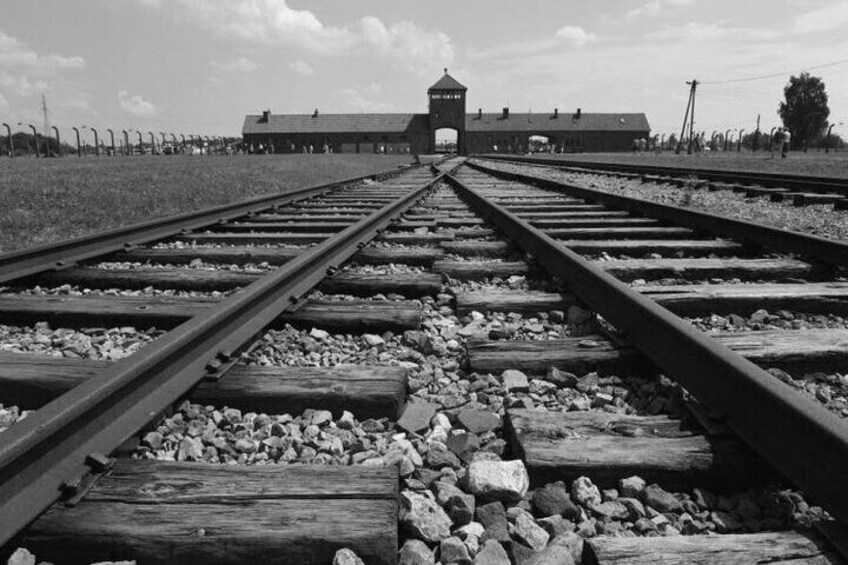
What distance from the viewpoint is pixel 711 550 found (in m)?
1.30

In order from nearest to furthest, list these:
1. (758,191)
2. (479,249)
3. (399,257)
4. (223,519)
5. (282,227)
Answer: (223,519), (399,257), (479,249), (282,227), (758,191)

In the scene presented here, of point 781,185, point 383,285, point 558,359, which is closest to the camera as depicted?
point 558,359

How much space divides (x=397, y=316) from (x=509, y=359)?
0.69 meters

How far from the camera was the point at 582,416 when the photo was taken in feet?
6.35

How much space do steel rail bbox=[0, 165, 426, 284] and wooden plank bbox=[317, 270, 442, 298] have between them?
1.73 meters

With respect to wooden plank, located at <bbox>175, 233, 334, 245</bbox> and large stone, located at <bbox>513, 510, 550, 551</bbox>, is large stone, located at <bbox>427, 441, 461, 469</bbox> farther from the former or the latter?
wooden plank, located at <bbox>175, 233, 334, 245</bbox>

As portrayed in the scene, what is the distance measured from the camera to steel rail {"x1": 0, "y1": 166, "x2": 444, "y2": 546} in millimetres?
1390

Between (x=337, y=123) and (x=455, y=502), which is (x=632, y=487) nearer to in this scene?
(x=455, y=502)

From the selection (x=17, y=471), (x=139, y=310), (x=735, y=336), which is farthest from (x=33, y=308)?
(x=735, y=336)

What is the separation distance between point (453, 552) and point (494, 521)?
163 millimetres

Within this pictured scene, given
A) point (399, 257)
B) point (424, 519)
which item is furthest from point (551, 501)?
point (399, 257)

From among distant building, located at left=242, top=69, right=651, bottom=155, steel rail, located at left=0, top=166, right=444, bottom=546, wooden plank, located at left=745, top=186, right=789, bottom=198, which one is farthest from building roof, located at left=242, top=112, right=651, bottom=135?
steel rail, located at left=0, top=166, right=444, bottom=546

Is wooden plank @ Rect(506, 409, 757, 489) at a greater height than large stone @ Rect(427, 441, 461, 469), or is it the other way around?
wooden plank @ Rect(506, 409, 757, 489)

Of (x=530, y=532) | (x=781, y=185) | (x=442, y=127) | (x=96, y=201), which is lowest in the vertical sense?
(x=530, y=532)
